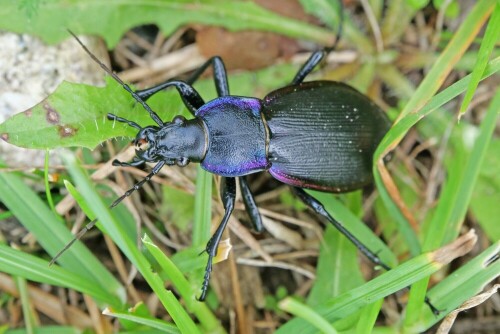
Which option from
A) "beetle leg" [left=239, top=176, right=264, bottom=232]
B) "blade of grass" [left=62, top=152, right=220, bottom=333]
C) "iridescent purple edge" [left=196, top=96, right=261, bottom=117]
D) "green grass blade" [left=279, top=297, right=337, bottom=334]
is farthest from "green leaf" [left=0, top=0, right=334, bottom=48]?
"green grass blade" [left=279, top=297, right=337, bottom=334]

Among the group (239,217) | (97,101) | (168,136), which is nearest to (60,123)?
(97,101)

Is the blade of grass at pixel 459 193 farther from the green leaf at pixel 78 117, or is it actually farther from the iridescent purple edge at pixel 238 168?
the green leaf at pixel 78 117

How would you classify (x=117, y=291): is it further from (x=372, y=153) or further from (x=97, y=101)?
(x=372, y=153)

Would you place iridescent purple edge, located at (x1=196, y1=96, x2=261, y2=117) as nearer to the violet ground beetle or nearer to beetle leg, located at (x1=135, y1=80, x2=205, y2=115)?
the violet ground beetle

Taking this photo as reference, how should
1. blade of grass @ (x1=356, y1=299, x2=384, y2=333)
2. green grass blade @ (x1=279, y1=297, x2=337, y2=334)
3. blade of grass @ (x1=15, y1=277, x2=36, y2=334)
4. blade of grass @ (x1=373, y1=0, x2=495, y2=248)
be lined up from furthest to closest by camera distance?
1. blade of grass @ (x1=15, y1=277, x2=36, y2=334)
2. blade of grass @ (x1=373, y1=0, x2=495, y2=248)
3. blade of grass @ (x1=356, y1=299, x2=384, y2=333)
4. green grass blade @ (x1=279, y1=297, x2=337, y2=334)

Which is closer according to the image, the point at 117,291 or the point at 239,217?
the point at 117,291

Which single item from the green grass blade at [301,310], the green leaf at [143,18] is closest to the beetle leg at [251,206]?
the green grass blade at [301,310]

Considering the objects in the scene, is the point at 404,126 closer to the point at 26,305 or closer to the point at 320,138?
the point at 320,138

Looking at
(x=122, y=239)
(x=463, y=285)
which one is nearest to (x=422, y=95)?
(x=463, y=285)
